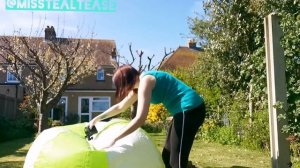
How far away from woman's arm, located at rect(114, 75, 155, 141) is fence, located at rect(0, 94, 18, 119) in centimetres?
1900

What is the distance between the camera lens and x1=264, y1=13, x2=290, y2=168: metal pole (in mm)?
5895

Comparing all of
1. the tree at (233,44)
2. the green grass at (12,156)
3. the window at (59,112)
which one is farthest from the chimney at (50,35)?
the window at (59,112)

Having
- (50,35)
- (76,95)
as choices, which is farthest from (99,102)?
(50,35)

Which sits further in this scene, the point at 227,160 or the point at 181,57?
the point at 181,57

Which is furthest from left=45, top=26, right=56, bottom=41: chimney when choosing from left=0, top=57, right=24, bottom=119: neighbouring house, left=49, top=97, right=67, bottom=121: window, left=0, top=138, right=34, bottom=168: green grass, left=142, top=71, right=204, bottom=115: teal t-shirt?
left=49, top=97, right=67, bottom=121: window

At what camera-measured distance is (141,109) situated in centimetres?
381

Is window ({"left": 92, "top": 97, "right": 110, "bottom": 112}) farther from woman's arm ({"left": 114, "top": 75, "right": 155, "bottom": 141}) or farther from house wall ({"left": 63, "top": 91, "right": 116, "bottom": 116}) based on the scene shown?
woman's arm ({"left": 114, "top": 75, "right": 155, "bottom": 141})

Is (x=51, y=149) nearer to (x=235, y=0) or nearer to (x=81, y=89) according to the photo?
(x=235, y=0)

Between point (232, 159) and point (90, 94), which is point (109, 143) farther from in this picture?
point (90, 94)

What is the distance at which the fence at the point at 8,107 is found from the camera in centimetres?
2280

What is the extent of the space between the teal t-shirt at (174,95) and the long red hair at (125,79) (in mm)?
268

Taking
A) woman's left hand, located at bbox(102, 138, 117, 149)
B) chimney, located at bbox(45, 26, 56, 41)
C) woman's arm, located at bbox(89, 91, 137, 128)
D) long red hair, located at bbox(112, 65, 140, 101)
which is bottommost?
woman's left hand, located at bbox(102, 138, 117, 149)

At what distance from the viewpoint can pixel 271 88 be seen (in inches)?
241

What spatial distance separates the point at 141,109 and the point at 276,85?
2847 mm
